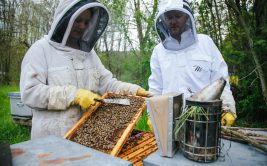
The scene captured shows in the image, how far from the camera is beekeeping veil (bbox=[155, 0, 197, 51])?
2.73 m

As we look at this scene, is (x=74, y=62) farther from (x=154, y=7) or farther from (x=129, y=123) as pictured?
(x=154, y=7)

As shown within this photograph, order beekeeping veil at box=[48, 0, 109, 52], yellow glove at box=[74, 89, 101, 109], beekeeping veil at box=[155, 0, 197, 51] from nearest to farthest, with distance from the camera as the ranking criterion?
yellow glove at box=[74, 89, 101, 109]
beekeeping veil at box=[48, 0, 109, 52]
beekeeping veil at box=[155, 0, 197, 51]

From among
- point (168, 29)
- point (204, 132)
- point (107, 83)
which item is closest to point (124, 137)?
point (204, 132)

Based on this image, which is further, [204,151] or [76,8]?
[76,8]

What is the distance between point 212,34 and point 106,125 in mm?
5657

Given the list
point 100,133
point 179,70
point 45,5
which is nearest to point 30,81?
point 100,133

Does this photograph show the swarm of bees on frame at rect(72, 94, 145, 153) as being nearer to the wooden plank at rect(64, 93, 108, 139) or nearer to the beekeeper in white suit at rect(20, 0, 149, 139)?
A: the wooden plank at rect(64, 93, 108, 139)

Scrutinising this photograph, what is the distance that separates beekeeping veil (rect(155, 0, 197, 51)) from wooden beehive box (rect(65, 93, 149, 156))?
0.84 m

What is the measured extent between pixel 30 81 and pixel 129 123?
971 mm

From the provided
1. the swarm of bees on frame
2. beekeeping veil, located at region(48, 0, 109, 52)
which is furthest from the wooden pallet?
beekeeping veil, located at region(48, 0, 109, 52)

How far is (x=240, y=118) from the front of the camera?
6.55m

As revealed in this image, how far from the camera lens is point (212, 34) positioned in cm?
699

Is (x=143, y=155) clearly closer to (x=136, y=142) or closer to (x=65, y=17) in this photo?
(x=136, y=142)

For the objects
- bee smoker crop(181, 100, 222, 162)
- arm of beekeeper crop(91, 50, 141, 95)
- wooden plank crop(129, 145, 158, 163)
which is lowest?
wooden plank crop(129, 145, 158, 163)
